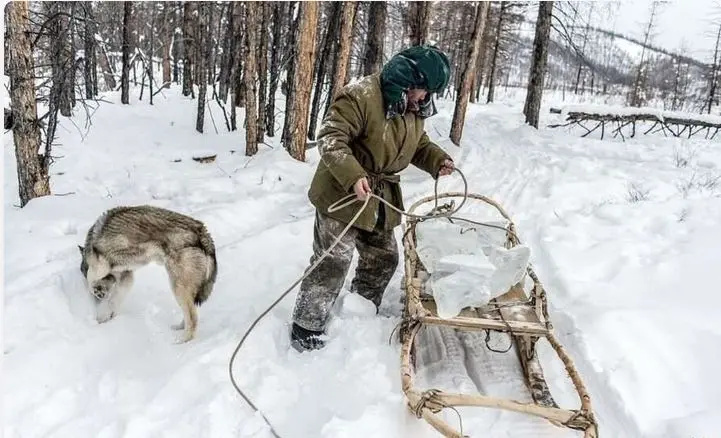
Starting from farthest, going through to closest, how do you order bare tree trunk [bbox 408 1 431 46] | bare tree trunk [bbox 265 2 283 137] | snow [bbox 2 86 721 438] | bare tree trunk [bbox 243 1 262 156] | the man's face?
bare tree trunk [bbox 265 2 283 137]
bare tree trunk [bbox 408 1 431 46]
bare tree trunk [bbox 243 1 262 156]
the man's face
snow [bbox 2 86 721 438]

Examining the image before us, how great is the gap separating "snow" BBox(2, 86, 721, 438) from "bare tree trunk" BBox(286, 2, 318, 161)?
93.2 inches

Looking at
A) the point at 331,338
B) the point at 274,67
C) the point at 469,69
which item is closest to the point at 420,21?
the point at 469,69

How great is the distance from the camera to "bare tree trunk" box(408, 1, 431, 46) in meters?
11.3

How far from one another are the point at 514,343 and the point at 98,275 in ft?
10.8

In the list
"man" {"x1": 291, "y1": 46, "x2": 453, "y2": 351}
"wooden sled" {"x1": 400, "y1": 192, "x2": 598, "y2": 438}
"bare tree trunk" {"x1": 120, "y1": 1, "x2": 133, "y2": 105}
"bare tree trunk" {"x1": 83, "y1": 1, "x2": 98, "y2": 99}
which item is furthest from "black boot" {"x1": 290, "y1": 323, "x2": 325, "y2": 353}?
"bare tree trunk" {"x1": 120, "y1": 1, "x2": 133, "y2": 105}

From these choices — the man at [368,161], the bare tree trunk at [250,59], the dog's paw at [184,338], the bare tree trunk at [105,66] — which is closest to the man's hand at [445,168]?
the man at [368,161]

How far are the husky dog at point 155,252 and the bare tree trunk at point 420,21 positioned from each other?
876 cm

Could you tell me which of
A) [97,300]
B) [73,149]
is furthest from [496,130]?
[97,300]

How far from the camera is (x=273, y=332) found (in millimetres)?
3971

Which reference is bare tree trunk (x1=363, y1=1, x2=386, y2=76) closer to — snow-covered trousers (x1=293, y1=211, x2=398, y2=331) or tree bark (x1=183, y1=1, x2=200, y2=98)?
tree bark (x1=183, y1=1, x2=200, y2=98)

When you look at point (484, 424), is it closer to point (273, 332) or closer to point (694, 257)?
point (273, 332)

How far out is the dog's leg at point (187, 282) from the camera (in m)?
3.94

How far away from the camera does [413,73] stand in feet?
11.4

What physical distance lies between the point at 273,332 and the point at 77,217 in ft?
11.5
